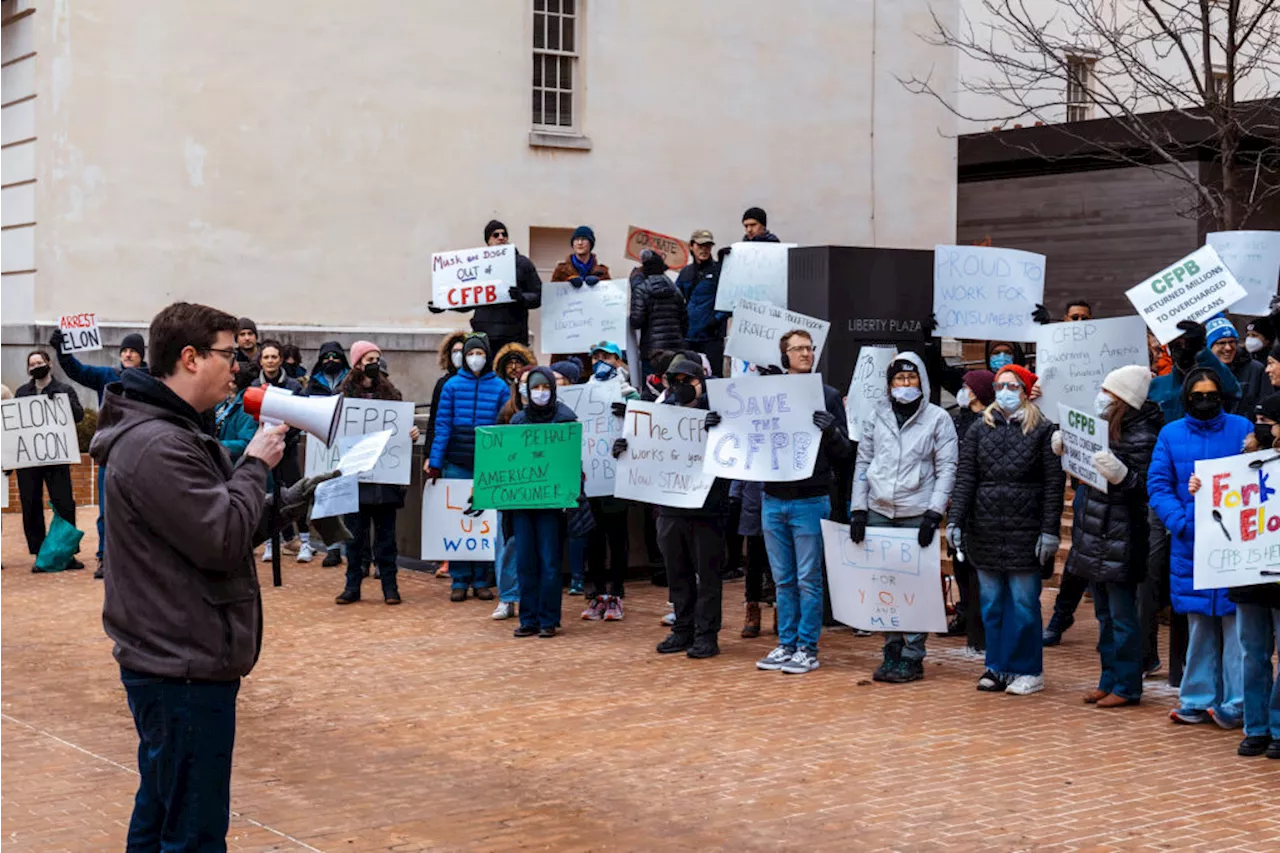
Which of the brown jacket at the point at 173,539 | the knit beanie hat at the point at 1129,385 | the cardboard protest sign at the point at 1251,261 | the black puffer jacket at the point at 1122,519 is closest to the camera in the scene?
the brown jacket at the point at 173,539

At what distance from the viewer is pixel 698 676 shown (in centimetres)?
1150

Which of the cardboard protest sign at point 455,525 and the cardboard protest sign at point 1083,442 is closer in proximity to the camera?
the cardboard protest sign at point 1083,442

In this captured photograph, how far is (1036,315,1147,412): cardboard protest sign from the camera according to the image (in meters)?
12.2

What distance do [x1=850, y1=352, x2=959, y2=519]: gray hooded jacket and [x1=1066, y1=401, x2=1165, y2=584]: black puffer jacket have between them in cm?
95

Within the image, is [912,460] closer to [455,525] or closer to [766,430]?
[766,430]

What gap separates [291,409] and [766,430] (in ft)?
20.0

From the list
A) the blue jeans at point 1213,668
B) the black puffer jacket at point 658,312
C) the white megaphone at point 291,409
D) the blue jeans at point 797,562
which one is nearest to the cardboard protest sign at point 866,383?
the blue jeans at point 797,562

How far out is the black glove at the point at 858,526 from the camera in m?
11.4

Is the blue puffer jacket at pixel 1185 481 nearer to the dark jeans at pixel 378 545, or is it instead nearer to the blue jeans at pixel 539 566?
the blue jeans at pixel 539 566

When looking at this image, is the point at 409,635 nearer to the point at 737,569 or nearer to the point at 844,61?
the point at 737,569

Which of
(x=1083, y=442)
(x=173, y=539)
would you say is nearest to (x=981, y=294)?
(x=1083, y=442)

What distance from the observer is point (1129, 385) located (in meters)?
10.5

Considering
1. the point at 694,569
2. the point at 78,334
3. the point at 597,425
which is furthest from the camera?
the point at 78,334

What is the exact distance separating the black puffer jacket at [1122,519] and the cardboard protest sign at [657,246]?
7292 millimetres
